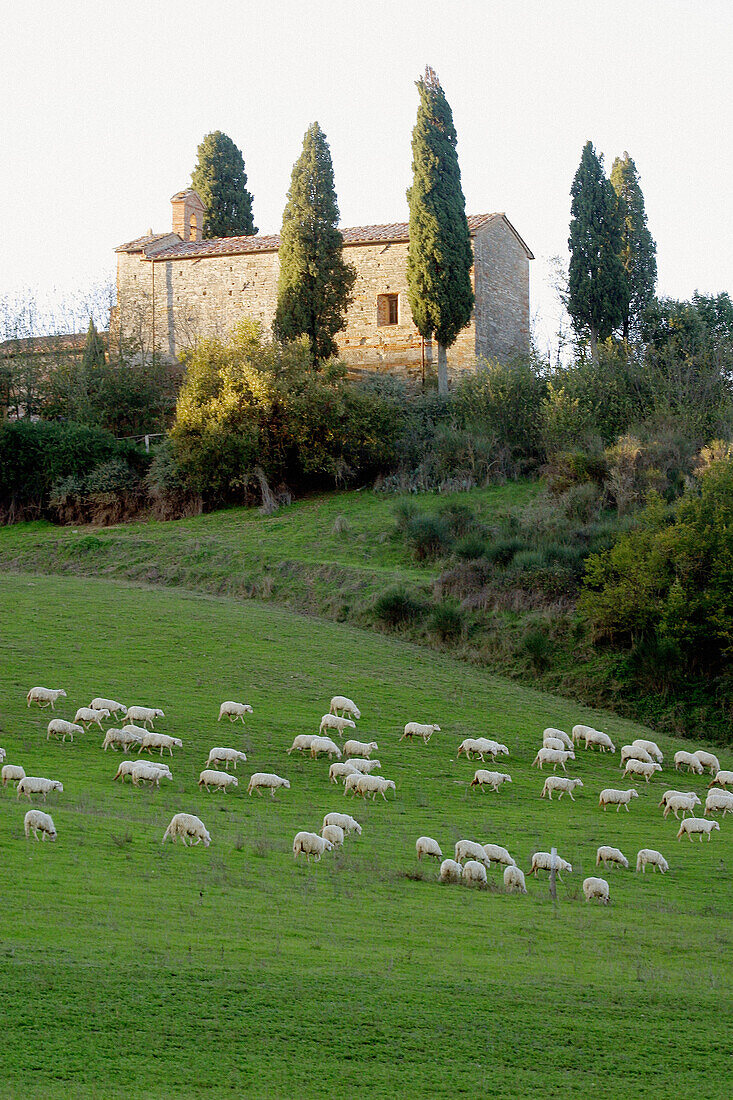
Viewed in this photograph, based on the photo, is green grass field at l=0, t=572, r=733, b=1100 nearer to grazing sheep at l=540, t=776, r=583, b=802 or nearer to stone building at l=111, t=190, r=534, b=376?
grazing sheep at l=540, t=776, r=583, b=802

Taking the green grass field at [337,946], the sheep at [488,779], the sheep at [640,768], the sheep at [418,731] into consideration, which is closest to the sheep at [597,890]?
the green grass field at [337,946]

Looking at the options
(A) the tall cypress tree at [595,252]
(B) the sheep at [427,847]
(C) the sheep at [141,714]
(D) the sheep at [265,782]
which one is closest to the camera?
(B) the sheep at [427,847]

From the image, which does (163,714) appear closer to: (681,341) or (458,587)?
(458,587)

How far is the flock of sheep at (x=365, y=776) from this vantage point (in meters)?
14.4

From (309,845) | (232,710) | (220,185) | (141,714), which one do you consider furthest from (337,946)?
(220,185)

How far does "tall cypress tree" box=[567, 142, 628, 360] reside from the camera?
170 ft

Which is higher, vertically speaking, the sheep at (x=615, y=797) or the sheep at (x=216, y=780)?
the sheep at (x=216, y=780)

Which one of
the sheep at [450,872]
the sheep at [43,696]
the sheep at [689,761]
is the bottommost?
the sheep at [689,761]

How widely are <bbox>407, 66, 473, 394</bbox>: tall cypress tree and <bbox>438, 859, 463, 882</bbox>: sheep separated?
38731mm

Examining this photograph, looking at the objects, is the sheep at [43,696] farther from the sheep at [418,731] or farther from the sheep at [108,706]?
the sheep at [418,731]

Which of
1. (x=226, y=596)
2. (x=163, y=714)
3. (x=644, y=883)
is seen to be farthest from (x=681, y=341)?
(x=644, y=883)

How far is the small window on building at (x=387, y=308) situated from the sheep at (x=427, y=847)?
4594 centimetres

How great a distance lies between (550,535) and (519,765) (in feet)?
54.6

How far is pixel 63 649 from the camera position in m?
28.6
